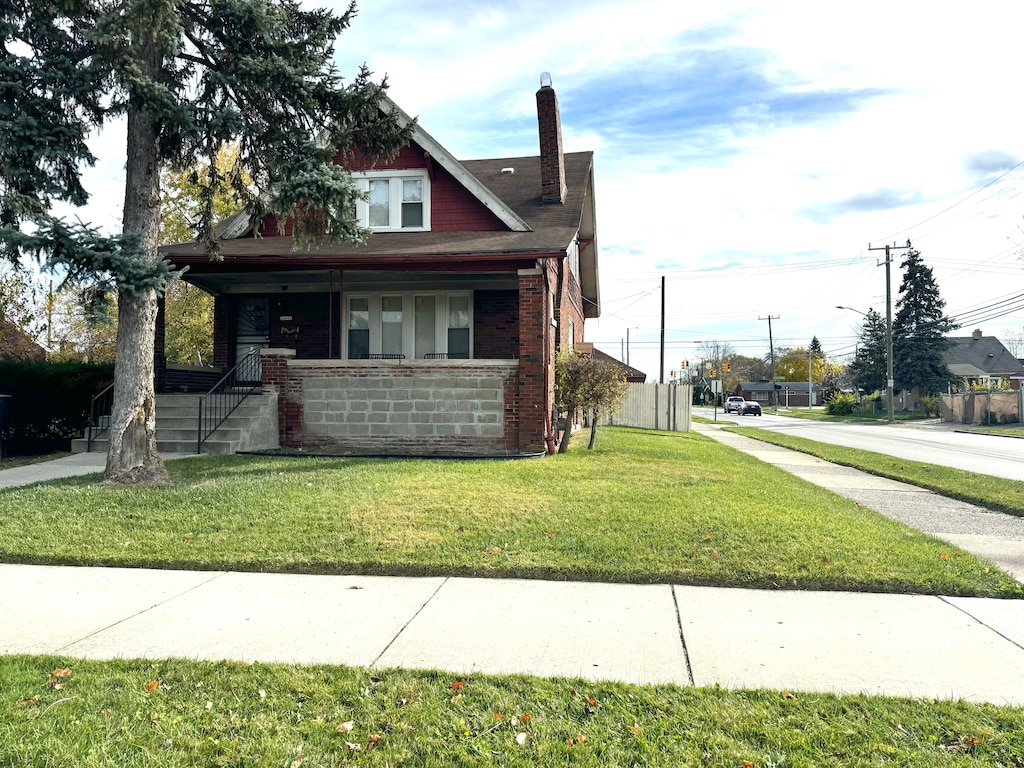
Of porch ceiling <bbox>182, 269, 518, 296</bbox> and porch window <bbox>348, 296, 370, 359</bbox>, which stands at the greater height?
porch ceiling <bbox>182, 269, 518, 296</bbox>

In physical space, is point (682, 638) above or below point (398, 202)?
below

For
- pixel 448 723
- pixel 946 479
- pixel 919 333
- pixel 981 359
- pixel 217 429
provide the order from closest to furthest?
pixel 448 723 → pixel 946 479 → pixel 217 429 → pixel 919 333 → pixel 981 359

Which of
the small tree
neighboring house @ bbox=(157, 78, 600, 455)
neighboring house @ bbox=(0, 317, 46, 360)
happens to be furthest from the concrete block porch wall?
neighboring house @ bbox=(0, 317, 46, 360)

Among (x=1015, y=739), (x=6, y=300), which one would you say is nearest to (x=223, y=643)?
(x=1015, y=739)

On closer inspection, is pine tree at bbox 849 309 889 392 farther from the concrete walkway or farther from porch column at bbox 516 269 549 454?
the concrete walkway

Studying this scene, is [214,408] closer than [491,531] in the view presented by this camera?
No

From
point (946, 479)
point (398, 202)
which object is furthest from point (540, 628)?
point (398, 202)

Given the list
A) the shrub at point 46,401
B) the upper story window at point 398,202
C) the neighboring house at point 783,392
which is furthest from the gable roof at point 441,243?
the neighboring house at point 783,392

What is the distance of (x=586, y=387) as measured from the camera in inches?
555

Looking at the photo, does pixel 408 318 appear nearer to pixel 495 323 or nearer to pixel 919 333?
pixel 495 323

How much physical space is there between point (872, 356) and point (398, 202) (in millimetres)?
53879

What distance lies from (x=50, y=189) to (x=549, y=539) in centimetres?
→ 844

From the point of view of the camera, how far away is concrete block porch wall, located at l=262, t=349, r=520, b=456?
1334cm

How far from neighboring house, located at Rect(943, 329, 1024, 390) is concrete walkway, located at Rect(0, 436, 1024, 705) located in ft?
262
